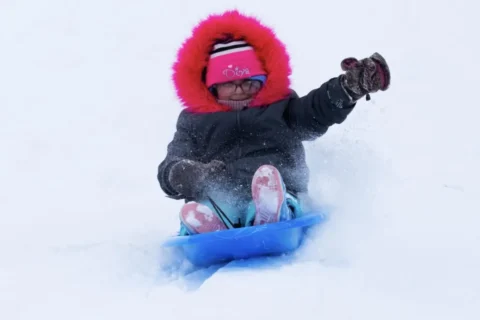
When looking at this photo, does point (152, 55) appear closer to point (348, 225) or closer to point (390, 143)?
point (390, 143)

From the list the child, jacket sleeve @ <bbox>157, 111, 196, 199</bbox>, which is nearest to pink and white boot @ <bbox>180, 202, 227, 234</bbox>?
the child

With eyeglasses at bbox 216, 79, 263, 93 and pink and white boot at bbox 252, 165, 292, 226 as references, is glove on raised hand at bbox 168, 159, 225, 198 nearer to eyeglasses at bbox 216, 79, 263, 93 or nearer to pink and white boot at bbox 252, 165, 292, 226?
pink and white boot at bbox 252, 165, 292, 226

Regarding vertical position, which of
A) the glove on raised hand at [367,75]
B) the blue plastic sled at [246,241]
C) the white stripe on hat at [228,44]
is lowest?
the blue plastic sled at [246,241]

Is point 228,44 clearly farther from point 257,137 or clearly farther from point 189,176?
point 189,176

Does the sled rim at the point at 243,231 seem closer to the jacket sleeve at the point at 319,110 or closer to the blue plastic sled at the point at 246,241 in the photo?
the blue plastic sled at the point at 246,241

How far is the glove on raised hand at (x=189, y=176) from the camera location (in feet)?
7.78

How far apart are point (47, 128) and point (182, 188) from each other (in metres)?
3.34

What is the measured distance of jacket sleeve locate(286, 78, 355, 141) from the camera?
2.44m

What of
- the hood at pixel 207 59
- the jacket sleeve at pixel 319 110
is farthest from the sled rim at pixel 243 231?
the hood at pixel 207 59

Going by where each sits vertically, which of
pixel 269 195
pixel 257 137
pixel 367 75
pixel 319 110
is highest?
pixel 367 75

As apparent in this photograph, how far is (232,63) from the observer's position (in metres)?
2.66

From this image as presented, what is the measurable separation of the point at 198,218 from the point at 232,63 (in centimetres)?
73

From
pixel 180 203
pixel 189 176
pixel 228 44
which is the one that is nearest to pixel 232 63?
pixel 228 44

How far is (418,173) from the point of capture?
11.8 ft
